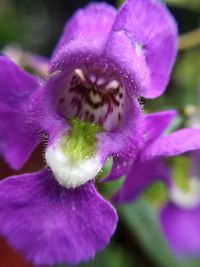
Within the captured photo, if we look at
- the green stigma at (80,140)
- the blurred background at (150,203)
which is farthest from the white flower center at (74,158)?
the blurred background at (150,203)

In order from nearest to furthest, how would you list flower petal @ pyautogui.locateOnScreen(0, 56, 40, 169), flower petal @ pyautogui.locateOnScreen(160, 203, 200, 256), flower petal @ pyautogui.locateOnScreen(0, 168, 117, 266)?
1. flower petal @ pyautogui.locateOnScreen(0, 168, 117, 266)
2. flower petal @ pyautogui.locateOnScreen(0, 56, 40, 169)
3. flower petal @ pyautogui.locateOnScreen(160, 203, 200, 256)

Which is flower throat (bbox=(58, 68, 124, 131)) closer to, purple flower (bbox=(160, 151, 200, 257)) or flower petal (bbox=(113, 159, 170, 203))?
flower petal (bbox=(113, 159, 170, 203))

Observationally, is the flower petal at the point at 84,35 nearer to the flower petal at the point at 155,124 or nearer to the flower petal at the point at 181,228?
the flower petal at the point at 155,124

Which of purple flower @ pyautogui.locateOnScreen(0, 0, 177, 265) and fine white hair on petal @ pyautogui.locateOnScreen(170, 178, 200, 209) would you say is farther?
fine white hair on petal @ pyautogui.locateOnScreen(170, 178, 200, 209)

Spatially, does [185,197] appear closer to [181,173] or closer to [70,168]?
[181,173]

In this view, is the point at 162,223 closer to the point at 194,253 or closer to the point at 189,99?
the point at 194,253

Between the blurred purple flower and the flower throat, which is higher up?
the flower throat

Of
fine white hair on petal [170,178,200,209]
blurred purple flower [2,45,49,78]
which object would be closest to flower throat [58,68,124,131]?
blurred purple flower [2,45,49,78]

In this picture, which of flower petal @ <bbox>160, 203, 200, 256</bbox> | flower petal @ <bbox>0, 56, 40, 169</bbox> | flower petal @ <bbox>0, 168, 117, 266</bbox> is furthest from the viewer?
flower petal @ <bbox>160, 203, 200, 256</bbox>
